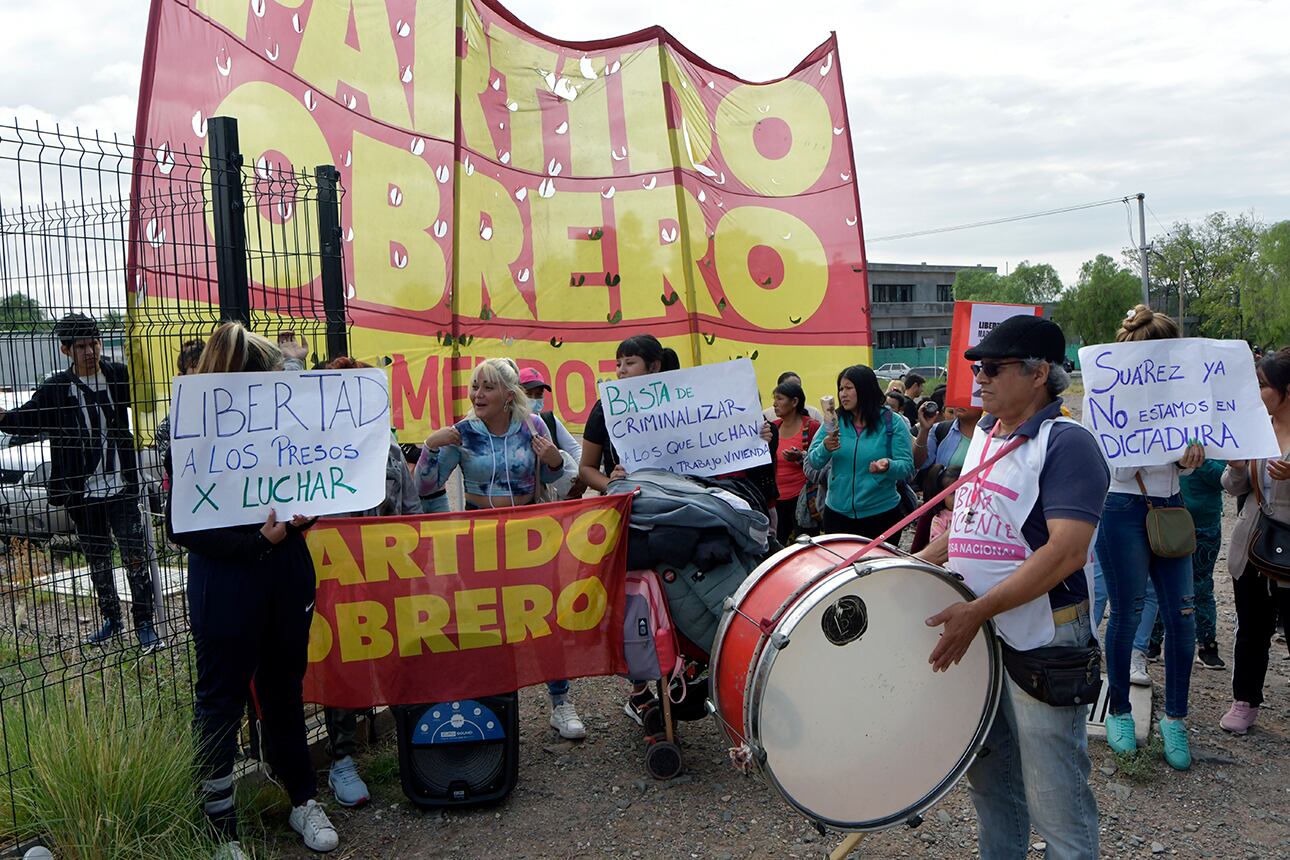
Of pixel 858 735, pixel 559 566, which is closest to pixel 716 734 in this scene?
pixel 559 566

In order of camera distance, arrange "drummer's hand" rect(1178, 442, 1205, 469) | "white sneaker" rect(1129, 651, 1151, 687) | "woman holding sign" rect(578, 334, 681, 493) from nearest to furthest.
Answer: "drummer's hand" rect(1178, 442, 1205, 469) → "woman holding sign" rect(578, 334, 681, 493) → "white sneaker" rect(1129, 651, 1151, 687)

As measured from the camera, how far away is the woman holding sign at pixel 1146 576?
14.0 ft

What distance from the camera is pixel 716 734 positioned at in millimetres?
4711

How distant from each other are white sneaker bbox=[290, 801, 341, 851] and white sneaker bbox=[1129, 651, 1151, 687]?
412cm

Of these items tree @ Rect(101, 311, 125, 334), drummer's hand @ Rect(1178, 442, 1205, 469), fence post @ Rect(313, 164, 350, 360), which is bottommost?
drummer's hand @ Rect(1178, 442, 1205, 469)

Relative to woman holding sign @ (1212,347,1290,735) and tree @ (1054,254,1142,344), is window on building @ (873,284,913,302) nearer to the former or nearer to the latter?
tree @ (1054,254,1142,344)

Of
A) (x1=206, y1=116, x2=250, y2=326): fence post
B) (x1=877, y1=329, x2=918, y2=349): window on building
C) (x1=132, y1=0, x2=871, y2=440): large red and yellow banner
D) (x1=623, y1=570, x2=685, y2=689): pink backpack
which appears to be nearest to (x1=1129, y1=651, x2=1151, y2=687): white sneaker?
(x1=623, y1=570, x2=685, y2=689): pink backpack

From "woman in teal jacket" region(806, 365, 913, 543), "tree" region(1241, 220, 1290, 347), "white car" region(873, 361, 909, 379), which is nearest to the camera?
"woman in teal jacket" region(806, 365, 913, 543)

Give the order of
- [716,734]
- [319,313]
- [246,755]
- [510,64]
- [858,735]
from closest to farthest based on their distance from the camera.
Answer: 1. [858,735]
2. [246,755]
3. [716,734]
4. [319,313]
5. [510,64]

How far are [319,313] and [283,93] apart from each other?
4.74 ft

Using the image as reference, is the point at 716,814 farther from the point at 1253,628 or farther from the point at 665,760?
the point at 1253,628

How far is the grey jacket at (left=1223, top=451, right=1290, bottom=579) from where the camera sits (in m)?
4.38

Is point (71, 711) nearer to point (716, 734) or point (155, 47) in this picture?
point (716, 734)

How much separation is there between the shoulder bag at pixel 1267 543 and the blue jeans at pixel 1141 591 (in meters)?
0.38
